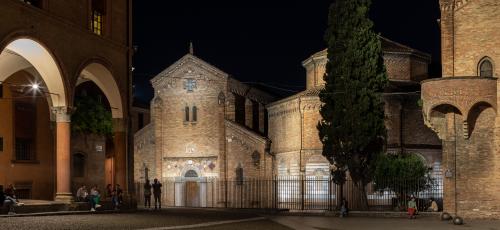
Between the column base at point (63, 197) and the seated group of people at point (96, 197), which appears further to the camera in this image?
the seated group of people at point (96, 197)

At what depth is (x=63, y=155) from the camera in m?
25.1

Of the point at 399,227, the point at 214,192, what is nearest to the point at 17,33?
the point at 399,227

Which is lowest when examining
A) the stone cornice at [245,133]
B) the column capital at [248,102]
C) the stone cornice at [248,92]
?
the stone cornice at [245,133]

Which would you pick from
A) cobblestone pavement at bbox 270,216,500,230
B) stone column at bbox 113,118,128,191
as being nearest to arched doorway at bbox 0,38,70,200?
stone column at bbox 113,118,128,191

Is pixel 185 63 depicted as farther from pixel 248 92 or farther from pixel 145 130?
pixel 145 130

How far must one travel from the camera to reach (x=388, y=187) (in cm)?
2972

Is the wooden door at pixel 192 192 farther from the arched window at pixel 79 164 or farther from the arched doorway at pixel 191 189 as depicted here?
the arched window at pixel 79 164

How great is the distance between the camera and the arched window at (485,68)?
25.0 m

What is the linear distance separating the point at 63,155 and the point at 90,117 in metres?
8.33

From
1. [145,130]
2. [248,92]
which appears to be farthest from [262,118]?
[145,130]

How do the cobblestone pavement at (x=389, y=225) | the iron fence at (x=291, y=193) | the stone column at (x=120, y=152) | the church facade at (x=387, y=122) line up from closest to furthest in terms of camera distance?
the cobblestone pavement at (x=389, y=225), the stone column at (x=120, y=152), the iron fence at (x=291, y=193), the church facade at (x=387, y=122)

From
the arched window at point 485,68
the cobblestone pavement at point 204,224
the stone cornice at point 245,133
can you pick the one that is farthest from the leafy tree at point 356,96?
the stone cornice at point 245,133

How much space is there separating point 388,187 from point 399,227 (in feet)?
27.6

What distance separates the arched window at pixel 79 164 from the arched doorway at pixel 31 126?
2.62 m
